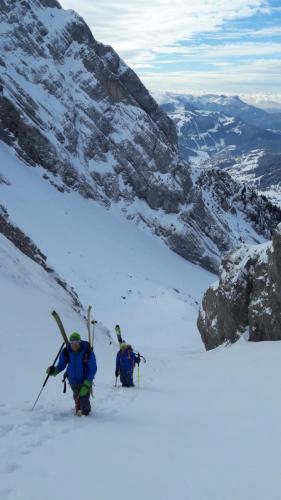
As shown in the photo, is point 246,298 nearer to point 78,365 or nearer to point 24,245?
point 24,245

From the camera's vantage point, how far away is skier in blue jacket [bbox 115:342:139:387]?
15383 mm

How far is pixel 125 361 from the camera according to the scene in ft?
51.0

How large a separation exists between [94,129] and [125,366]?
74010 millimetres

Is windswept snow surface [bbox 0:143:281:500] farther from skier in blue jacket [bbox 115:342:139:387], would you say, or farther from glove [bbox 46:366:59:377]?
glove [bbox 46:366:59:377]

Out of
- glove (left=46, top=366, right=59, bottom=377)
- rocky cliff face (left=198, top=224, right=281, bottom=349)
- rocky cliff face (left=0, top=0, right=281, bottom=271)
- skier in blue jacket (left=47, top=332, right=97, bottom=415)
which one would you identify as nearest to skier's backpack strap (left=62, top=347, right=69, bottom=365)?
skier in blue jacket (left=47, top=332, right=97, bottom=415)

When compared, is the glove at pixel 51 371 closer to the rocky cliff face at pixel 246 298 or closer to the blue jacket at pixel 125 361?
the blue jacket at pixel 125 361

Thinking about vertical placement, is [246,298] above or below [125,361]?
above

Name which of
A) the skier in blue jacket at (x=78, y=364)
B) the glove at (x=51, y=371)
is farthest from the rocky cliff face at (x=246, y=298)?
the glove at (x=51, y=371)

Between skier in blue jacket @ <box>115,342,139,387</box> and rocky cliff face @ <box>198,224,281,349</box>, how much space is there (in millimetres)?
10080

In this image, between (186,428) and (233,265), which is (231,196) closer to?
(233,265)

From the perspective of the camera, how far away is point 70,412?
9.93 m

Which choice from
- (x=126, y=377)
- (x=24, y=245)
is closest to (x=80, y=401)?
(x=126, y=377)

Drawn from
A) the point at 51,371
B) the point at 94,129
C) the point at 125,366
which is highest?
the point at 94,129

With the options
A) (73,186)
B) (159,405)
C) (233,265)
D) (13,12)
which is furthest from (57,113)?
(159,405)
